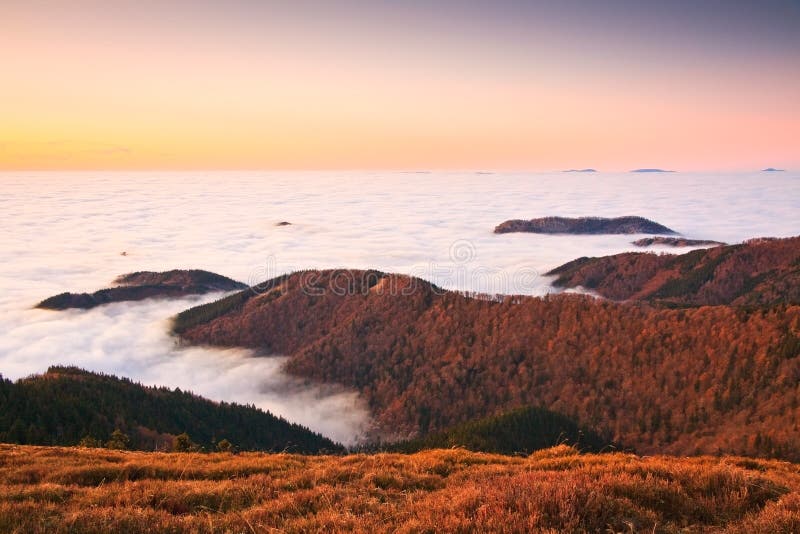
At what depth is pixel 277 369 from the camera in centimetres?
12938

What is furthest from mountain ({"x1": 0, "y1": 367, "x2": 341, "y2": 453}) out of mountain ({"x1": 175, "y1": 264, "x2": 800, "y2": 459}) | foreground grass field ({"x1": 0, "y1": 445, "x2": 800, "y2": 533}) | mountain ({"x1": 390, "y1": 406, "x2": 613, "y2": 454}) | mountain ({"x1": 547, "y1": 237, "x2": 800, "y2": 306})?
mountain ({"x1": 547, "y1": 237, "x2": 800, "y2": 306})

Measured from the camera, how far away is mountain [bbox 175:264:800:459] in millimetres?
66250

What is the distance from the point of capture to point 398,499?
1166 cm

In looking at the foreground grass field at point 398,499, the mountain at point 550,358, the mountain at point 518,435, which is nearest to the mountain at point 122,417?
the mountain at point 518,435

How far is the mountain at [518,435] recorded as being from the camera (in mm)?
60844

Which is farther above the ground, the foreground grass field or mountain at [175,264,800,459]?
the foreground grass field

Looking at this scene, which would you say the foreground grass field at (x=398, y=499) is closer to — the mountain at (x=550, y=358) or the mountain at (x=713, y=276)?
the mountain at (x=550, y=358)

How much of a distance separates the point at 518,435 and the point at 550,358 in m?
32.7

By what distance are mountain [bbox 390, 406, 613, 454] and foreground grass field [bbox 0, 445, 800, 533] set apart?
155 ft

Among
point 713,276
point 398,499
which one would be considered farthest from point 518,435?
point 713,276

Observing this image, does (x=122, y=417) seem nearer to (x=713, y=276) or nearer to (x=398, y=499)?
(x=398, y=499)

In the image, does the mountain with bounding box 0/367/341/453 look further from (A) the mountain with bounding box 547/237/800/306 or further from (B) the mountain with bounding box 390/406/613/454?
(A) the mountain with bounding box 547/237/800/306

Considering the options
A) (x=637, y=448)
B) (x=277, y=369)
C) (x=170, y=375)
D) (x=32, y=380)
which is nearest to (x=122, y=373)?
(x=170, y=375)

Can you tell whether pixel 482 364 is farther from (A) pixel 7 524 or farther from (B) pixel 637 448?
(A) pixel 7 524
